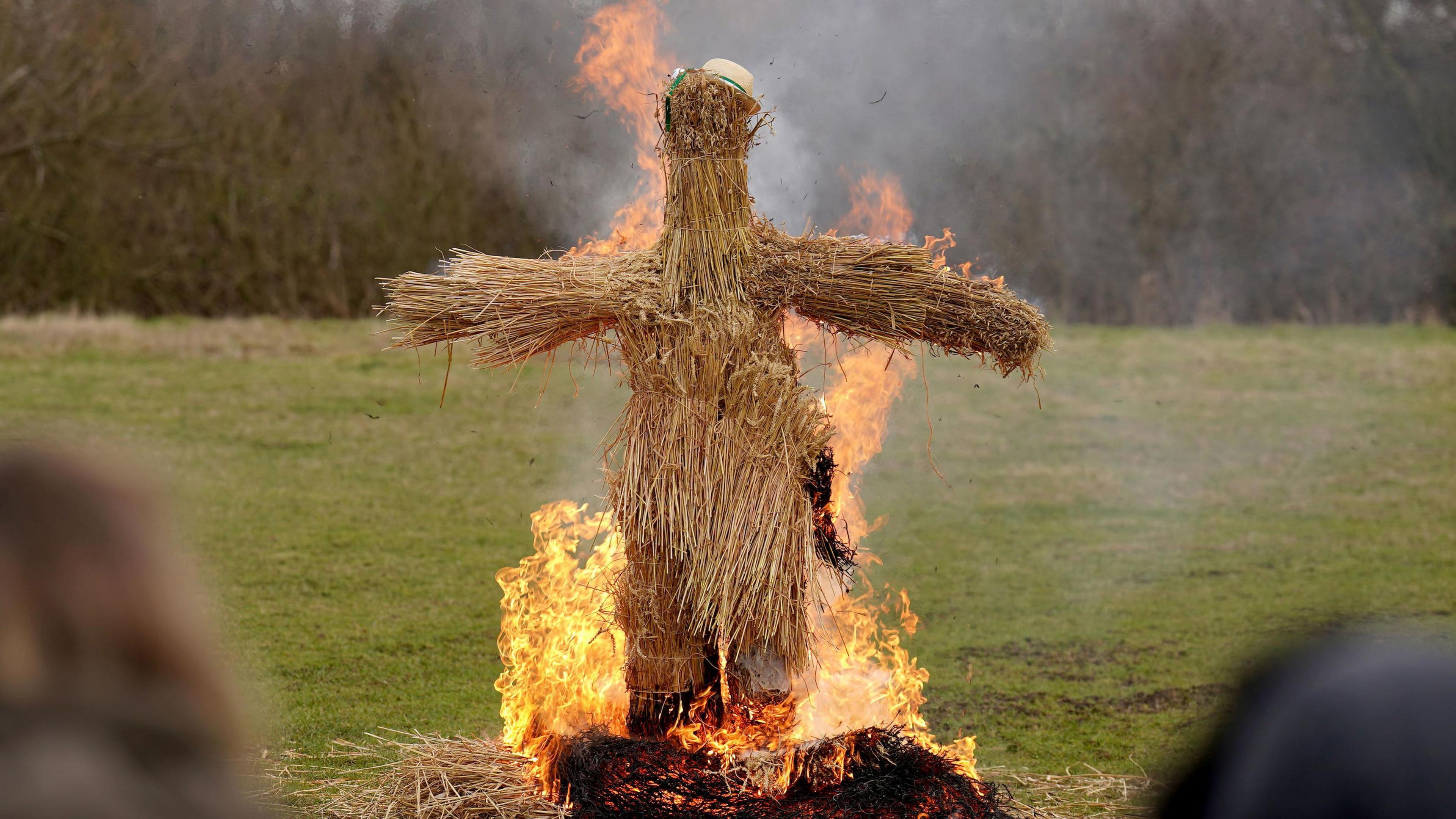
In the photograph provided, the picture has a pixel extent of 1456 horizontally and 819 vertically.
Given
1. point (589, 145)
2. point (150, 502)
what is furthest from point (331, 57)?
point (150, 502)

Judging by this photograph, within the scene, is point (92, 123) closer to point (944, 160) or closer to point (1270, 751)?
point (944, 160)

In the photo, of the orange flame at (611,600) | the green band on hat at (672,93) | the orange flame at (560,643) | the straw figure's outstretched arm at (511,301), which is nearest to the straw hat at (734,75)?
the green band on hat at (672,93)

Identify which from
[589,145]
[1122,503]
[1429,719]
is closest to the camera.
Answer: [1429,719]

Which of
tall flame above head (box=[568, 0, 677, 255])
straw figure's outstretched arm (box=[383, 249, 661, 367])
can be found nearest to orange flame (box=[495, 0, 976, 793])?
tall flame above head (box=[568, 0, 677, 255])

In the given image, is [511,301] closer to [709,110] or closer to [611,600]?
[709,110]

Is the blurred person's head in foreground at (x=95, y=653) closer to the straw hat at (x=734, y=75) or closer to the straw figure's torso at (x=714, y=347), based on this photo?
the straw figure's torso at (x=714, y=347)

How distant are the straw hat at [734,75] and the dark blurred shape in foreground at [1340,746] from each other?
103 inches

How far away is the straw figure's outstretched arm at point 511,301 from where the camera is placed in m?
3.52

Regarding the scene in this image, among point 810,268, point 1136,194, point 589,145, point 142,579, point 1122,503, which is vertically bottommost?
point 1122,503

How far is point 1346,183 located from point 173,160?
1427 centimetres

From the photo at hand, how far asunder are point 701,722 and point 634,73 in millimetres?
2205

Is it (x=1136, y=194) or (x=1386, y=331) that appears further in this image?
(x=1386, y=331)

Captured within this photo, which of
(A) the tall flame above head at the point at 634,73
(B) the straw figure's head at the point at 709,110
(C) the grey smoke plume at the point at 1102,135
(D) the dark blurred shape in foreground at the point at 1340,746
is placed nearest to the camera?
(D) the dark blurred shape in foreground at the point at 1340,746

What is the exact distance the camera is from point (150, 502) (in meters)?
1.20
